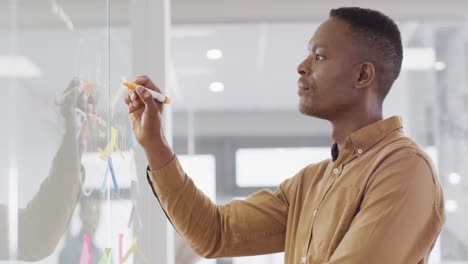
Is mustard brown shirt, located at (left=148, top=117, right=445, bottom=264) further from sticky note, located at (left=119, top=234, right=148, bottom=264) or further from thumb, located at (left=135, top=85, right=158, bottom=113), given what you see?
sticky note, located at (left=119, top=234, right=148, bottom=264)

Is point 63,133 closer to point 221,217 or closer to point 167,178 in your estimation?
point 167,178

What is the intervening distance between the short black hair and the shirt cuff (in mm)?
485

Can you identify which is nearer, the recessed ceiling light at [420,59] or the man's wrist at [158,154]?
the man's wrist at [158,154]

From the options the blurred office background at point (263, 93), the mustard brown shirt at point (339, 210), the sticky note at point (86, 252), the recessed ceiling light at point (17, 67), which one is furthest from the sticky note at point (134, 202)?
the recessed ceiling light at point (17, 67)

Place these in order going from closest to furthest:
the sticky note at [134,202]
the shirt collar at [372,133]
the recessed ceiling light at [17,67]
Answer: the recessed ceiling light at [17,67] → the shirt collar at [372,133] → the sticky note at [134,202]

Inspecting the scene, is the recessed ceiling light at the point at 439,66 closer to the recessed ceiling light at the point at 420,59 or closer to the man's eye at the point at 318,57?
the recessed ceiling light at the point at 420,59

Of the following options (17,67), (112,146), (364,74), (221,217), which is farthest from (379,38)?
(17,67)

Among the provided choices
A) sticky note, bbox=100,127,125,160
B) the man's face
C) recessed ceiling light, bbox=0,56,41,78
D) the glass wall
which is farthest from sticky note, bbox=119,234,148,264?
recessed ceiling light, bbox=0,56,41,78

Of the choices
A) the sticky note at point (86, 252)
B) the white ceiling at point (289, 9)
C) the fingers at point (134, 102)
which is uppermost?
the white ceiling at point (289, 9)

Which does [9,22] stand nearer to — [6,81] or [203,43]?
[6,81]

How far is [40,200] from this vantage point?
1.02 meters

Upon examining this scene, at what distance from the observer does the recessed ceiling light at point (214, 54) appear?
3.31 m

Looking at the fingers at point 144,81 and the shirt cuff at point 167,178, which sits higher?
the fingers at point 144,81

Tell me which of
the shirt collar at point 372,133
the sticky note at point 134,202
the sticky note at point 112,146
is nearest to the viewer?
the shirt collar at point 372,133
